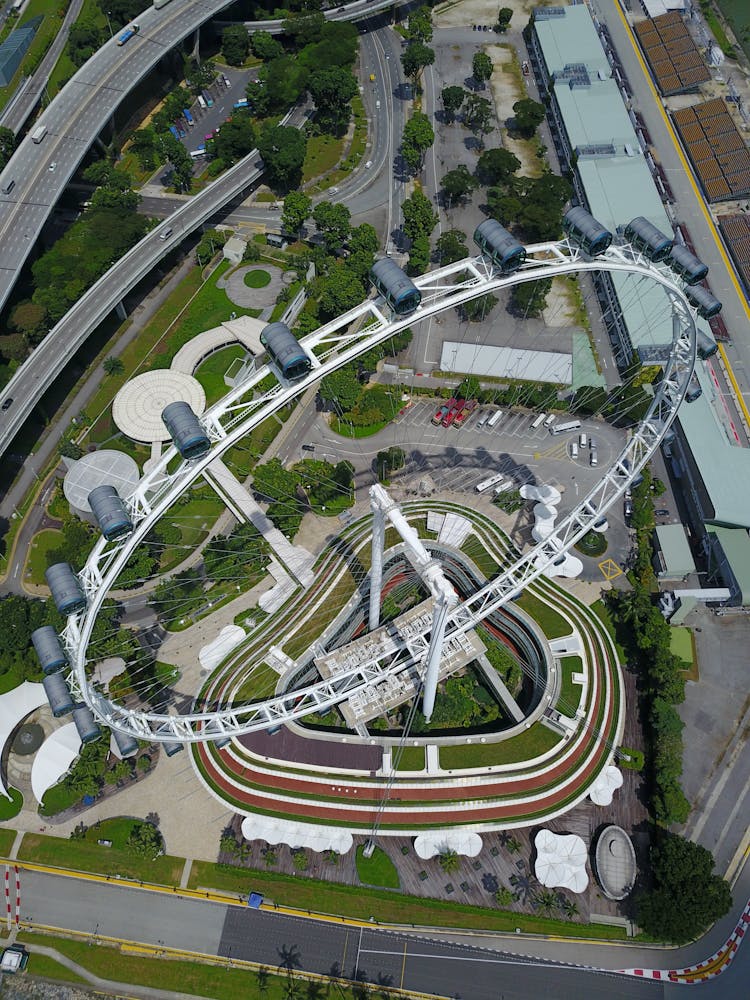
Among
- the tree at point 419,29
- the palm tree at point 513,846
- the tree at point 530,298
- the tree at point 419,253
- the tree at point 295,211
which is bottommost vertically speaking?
the palm tree at point 513,846

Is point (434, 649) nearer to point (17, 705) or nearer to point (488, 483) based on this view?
point (488, 483)

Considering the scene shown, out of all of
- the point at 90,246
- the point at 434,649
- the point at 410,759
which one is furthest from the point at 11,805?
the point at 90,246

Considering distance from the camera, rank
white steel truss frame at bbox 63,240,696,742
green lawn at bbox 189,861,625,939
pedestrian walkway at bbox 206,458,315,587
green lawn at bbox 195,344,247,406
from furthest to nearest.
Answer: green lawn at bbox 195,344,247,406
pedestrian walkway at bbox 206,458,315,587
green lawn at bbox 189,861,625,939
white steel truss frame at bbox 63,240,696,742

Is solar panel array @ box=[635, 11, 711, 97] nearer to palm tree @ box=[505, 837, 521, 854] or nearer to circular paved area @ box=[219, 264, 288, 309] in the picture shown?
circular paved area @ box=[219, 264, 288, 309]

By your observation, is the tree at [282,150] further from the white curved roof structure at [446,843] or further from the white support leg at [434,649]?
the white curved roof structure at [446,843]

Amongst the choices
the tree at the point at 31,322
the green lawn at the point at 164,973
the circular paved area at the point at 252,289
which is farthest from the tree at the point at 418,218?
the green lawn at the point at 164,973

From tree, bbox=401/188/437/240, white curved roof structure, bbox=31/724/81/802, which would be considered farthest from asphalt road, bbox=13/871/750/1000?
tree, bbox=401/188/437/240

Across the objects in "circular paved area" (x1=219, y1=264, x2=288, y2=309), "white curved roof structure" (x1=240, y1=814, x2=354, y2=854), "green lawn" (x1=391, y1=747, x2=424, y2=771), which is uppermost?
"circular paved area" (x1=219, y1=264, x2=288, y2=309)

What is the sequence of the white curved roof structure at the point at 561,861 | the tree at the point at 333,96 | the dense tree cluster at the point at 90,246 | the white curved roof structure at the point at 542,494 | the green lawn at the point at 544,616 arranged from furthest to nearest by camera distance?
the tree at the point at 333,96, the dense tree cluster at the point at 90,246, the white curved roof structure at the point at 542,494, the green lawn at the point at 544,616, the white curved roof structure at the point at 561,861
